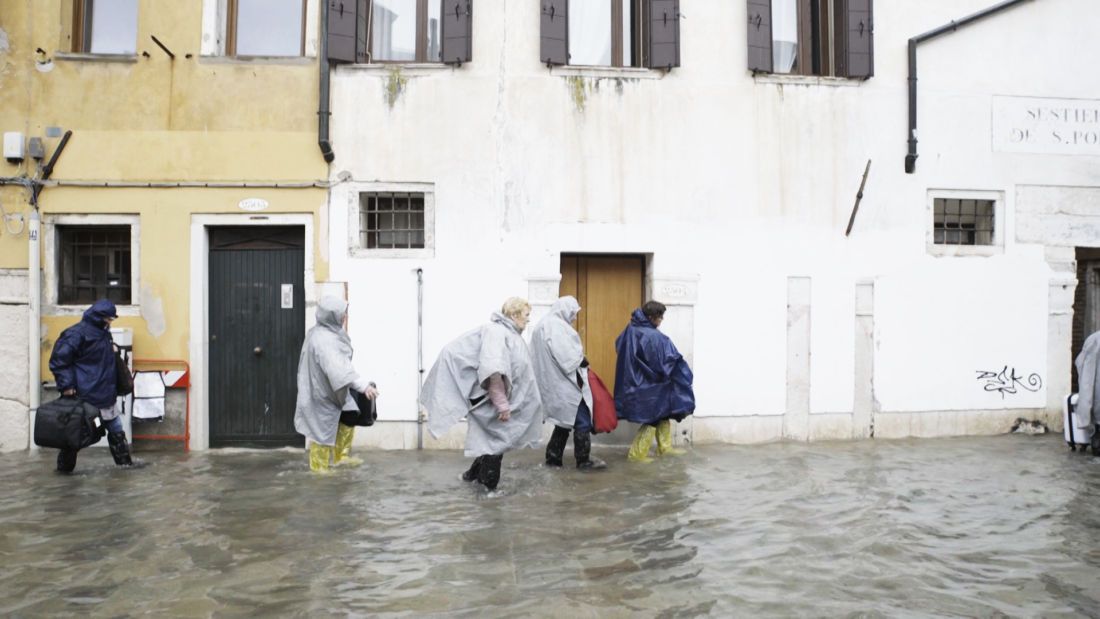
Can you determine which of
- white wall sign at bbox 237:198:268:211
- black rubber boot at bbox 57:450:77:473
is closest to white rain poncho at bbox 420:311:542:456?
white wall sign at bbox 237:198:268:211

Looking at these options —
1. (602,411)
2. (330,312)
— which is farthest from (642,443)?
(330,312)

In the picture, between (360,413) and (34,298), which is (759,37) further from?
(34,298)

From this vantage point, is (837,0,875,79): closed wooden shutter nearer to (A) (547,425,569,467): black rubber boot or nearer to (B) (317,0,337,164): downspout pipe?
(A) (547,425,569,467): black rubber boot

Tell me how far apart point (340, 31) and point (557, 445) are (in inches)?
191

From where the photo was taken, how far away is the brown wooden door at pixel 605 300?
9.26 metres

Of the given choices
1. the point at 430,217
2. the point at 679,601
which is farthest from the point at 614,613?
the point at 430,217

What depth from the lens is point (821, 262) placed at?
921cm

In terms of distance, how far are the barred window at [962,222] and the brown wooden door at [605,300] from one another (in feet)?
11.6

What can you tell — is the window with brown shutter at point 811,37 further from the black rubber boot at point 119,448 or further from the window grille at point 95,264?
the black rubber boot at point 119,448

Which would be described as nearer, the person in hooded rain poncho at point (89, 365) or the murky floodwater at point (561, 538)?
the murky floodwater at point (561, 538)

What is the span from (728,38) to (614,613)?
6.89 m

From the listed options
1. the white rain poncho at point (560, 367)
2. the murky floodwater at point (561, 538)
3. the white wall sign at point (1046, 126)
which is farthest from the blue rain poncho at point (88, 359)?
the white wall sign at point (1046, 126)

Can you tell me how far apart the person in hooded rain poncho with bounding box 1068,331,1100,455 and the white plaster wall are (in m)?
1.16

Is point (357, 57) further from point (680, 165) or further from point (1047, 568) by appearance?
point (1047, 568)
